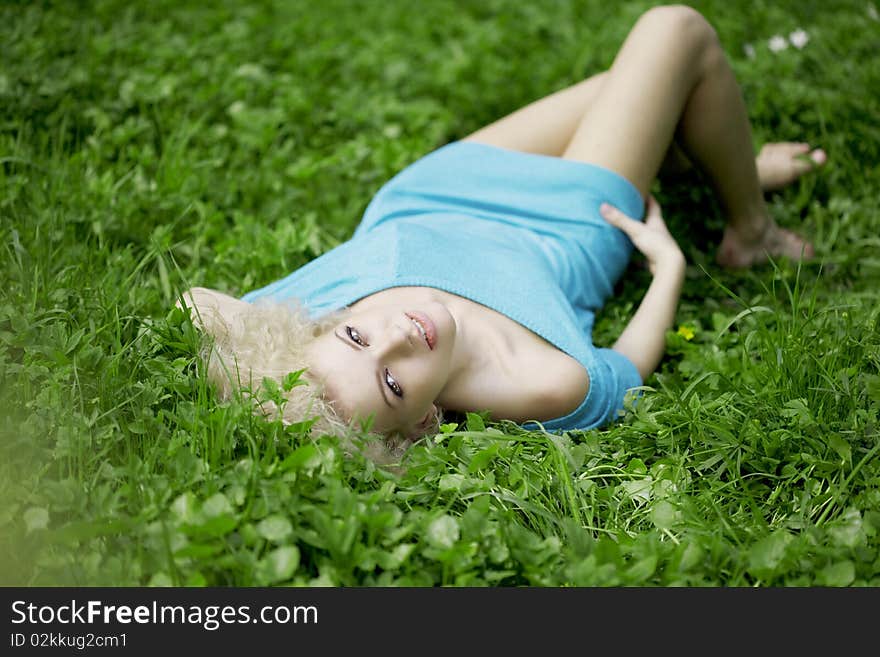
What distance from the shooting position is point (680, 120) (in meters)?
3.42

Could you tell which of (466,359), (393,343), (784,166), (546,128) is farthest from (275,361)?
(784,166)

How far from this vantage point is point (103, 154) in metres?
3.89

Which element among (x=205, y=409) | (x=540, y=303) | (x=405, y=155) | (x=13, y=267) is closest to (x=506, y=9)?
(x=405, y=155)

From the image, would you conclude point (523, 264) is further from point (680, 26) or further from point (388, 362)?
point (680, 26)

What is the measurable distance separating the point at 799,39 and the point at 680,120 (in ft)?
5.10

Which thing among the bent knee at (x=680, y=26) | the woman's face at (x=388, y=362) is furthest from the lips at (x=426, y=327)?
the bent knee at (x=680, y=26)

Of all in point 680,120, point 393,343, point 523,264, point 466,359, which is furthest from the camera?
point 680,120

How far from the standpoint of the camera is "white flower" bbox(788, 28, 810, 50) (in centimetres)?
450

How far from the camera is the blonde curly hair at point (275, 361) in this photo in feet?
7.54

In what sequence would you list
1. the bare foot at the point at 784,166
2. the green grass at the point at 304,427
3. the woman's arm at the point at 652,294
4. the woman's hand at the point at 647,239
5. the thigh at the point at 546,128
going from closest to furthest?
the green grass at the point at 304,427, the woman's arm at the point at 652,294, the woman's hand at the point at 647,239, the thigh at the point at 546,128, the bare foot at the point at 784,166

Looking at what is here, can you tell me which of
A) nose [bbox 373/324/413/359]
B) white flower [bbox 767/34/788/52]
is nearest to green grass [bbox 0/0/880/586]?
white flower [bbox 767/34/788/52]

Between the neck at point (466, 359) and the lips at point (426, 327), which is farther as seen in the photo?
the neck at point (466, 359)

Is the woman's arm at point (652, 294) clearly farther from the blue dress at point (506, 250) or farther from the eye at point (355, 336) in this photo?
the eye at point (355, 336)
